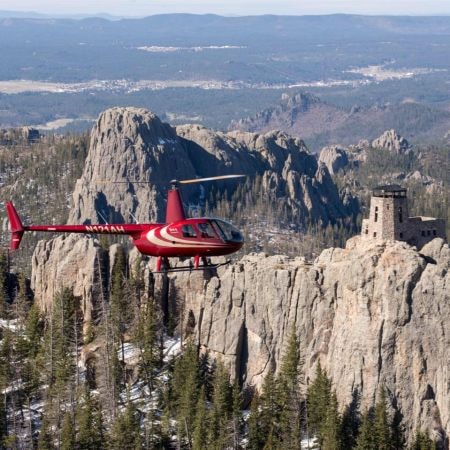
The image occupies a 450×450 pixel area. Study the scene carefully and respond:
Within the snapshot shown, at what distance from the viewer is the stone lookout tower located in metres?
121

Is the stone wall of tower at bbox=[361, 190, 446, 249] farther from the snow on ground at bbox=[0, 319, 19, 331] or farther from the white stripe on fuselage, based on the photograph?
the white stripe on fuselage

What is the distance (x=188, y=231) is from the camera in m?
84.9

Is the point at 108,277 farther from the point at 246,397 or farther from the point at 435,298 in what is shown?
the point at 435,298

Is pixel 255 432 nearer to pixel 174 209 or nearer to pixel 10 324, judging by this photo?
pixel 174 209

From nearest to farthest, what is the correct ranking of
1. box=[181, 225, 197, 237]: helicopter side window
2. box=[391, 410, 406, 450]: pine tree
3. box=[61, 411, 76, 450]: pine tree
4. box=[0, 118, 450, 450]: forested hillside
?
box=[181, 225, 197, 237]: helicopter side window, box=[391, 410, 406, 450]: pine tree, box=[0, 118, 450, 450]: forested hillside, box=[61, 411, 76, 450]: pine tree

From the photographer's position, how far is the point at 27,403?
342 feet

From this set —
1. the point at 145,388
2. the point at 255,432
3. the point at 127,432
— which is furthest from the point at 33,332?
the point at 255,432

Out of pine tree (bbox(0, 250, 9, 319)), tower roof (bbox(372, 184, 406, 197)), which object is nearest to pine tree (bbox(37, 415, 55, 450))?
pine tree (bbox(0, 250, 9, 319))

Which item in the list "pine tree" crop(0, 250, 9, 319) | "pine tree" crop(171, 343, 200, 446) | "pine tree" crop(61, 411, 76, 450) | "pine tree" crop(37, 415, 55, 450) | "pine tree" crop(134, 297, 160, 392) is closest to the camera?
"pine tree" crop(61, 411, 76, 450)

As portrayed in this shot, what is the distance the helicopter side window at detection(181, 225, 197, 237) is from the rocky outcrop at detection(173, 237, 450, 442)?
63.7 ft

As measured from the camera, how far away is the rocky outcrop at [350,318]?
9556 cm

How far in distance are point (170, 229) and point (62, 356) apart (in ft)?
84.9

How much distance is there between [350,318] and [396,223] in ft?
81.2

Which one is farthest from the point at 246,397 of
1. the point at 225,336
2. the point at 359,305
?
the point at 359,305
